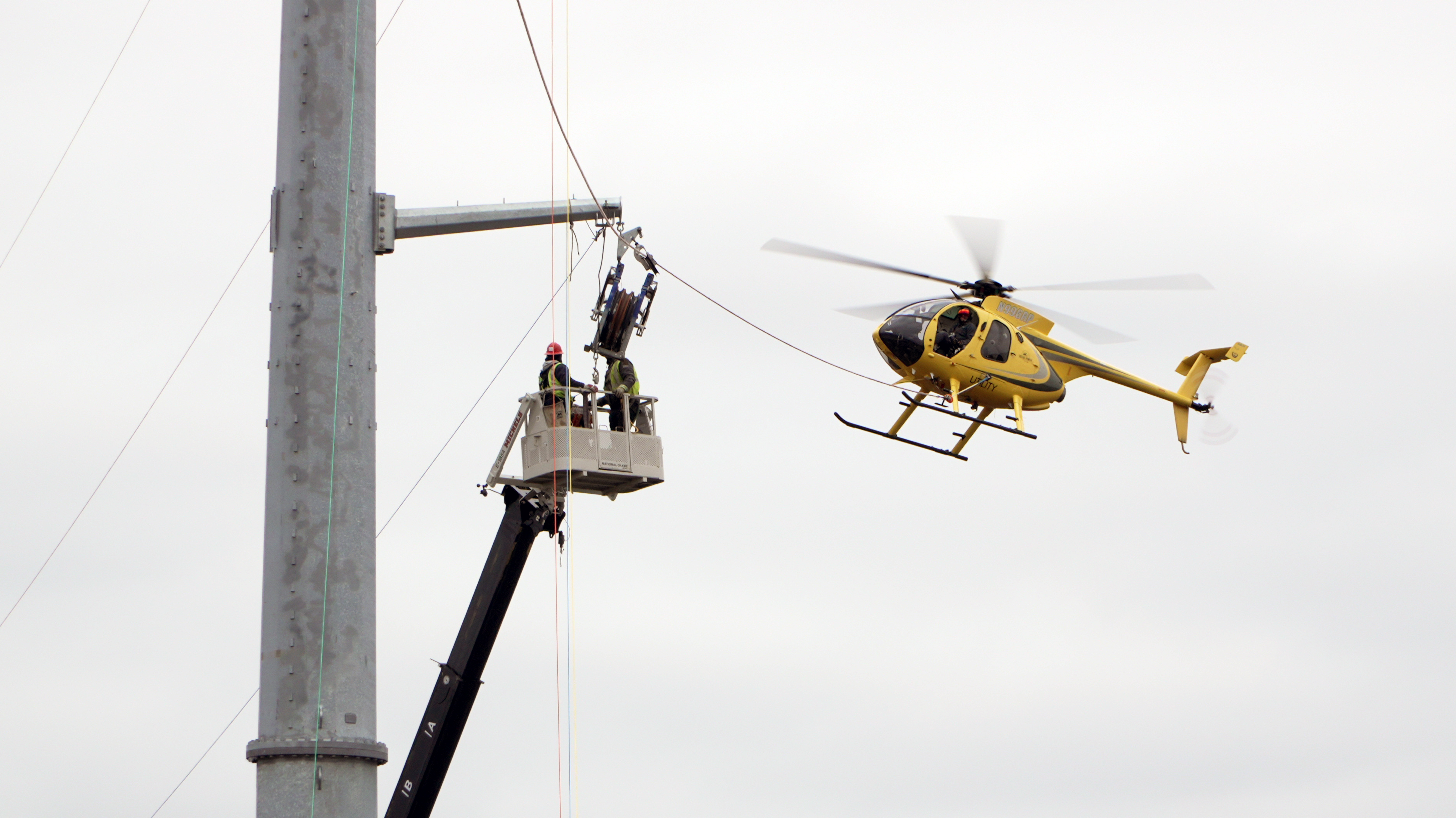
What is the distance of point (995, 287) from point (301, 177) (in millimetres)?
14869

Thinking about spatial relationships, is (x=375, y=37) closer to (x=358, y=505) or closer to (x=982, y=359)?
(x=358, y=505)

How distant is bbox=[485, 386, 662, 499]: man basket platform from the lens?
67.4 ft

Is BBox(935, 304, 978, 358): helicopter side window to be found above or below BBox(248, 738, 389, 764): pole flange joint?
above

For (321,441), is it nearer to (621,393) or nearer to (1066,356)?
(621,393)

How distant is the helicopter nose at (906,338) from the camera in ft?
83.5

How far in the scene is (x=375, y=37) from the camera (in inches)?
627

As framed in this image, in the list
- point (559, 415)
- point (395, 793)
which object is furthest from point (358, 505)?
point (395, 793)

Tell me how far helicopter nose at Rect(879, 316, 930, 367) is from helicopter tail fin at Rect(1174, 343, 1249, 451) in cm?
666

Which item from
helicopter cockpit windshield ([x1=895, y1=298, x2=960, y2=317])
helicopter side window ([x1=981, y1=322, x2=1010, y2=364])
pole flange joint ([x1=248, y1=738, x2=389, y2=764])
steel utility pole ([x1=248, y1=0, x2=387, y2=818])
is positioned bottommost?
pole flange joint ([x1=248, y1=738, x2=389, y2=764])

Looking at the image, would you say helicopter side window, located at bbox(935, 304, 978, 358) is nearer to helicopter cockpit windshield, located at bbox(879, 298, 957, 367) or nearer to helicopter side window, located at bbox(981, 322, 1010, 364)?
helicopter cockpit windshield, located at bbox(879, 298, 957, 367)

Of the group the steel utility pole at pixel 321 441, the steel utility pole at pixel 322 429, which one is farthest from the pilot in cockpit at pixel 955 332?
the steel utility pole at pixel 321 441

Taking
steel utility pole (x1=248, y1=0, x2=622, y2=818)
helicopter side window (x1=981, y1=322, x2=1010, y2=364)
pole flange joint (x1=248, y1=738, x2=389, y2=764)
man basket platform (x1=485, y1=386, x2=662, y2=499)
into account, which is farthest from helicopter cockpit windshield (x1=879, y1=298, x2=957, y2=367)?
pole flange joint (x1=248, y1=738, x2=389, y2=764)

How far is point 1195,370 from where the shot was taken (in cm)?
2994

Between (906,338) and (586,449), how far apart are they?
7065 millimetres
